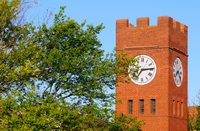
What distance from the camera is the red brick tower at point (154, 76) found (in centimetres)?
3897

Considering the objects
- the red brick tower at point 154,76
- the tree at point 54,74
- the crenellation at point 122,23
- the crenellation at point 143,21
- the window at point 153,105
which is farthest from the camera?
the crenellation at point 122,23

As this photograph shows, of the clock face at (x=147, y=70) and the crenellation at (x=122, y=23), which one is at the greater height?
the crenellation at (x=122, y=23)

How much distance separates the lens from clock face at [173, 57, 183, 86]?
40928mm

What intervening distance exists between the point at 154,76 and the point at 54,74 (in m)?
19.4

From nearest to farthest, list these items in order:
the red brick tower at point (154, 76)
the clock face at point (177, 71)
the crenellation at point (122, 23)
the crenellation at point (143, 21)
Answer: the red brick tower at point (154, 76), the crenellation at point (143, 21), the clock face at point (177, 71), the crenellation at point (122, 23)

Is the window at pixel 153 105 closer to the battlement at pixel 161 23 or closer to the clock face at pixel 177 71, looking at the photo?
the clock face at pixel 177 71

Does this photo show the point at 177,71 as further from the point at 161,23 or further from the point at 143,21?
the point at 143,21

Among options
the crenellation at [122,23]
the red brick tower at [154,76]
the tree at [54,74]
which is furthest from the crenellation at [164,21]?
the tree at [54,74]

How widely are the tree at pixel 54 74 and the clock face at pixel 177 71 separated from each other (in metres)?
18.0

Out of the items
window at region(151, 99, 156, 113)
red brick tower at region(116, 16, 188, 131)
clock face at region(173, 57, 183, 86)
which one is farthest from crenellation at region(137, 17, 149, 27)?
window at region(151, 99, 156, 113)

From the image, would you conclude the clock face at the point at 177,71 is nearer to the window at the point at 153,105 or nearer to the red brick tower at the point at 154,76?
the red brick tower at the point at 154,76

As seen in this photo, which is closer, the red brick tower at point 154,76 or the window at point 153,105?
the red brick tower at point 154,76

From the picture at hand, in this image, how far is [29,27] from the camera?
22.6 metres

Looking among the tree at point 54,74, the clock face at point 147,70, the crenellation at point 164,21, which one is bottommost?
the tree at point 54,74
